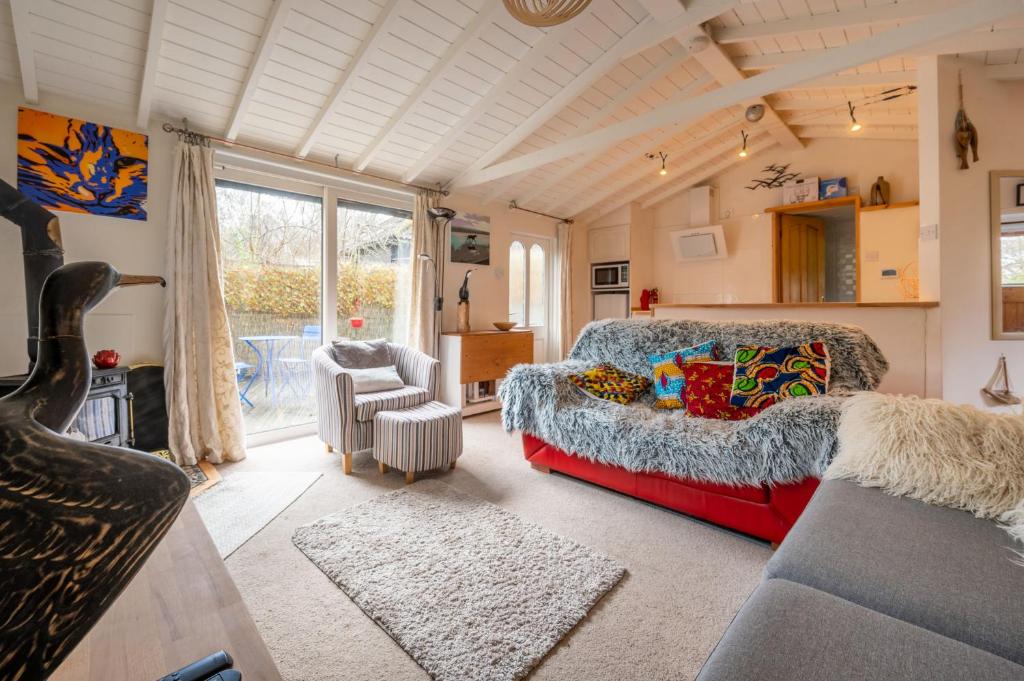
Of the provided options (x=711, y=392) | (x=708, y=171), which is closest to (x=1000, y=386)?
(x=711, y=392)

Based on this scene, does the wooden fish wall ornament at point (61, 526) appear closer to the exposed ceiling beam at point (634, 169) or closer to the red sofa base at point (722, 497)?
the red sofa base at point (722, 497)

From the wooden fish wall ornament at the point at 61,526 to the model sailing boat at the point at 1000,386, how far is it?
185 inches

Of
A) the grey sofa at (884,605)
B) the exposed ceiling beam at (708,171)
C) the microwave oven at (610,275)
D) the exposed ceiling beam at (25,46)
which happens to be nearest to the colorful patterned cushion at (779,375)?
the grey sofa at (884,605)

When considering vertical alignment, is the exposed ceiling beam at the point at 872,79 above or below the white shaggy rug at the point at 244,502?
above

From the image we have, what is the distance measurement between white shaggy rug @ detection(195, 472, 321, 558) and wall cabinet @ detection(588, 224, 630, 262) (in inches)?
191

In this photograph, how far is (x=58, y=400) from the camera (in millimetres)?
510

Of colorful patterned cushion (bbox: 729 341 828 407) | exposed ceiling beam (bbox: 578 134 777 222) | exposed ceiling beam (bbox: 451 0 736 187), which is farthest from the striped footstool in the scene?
exposed ceiling beam (bbox: 578 134 777 222)

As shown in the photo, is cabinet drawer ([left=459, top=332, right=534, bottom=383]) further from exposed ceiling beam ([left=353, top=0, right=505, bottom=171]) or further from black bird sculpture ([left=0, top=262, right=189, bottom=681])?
black bird sculpture ([left=0, top=262, right=189, bottom=681])

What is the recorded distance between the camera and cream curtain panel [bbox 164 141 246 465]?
9.79 feet

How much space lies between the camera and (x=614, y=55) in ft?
10.5

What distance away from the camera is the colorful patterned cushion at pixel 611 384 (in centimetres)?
282

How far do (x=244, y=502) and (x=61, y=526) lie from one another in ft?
8.20

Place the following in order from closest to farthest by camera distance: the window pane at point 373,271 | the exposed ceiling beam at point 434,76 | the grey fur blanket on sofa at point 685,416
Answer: the grey fur blanket on sofa at point 685,416
the exposed ceiling beam at point 434,76
the window pane at point 373,271

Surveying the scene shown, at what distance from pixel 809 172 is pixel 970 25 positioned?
12.1ft
